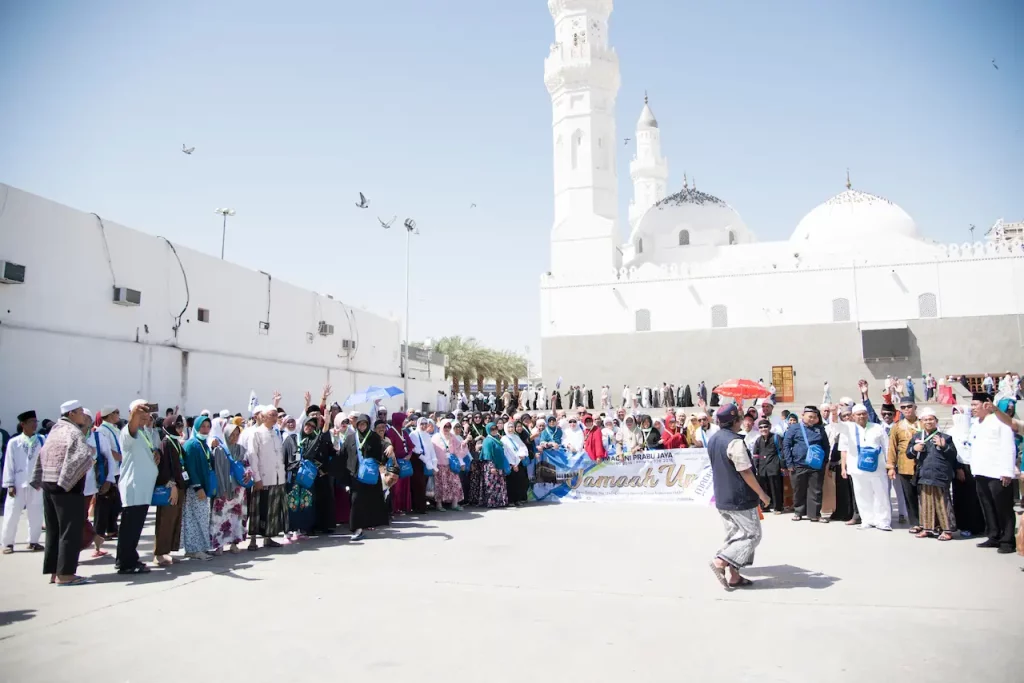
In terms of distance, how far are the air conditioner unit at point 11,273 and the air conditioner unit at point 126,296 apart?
2.26 meters

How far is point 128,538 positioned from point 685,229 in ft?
112

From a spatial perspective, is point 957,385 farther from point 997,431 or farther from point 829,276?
point 997,431

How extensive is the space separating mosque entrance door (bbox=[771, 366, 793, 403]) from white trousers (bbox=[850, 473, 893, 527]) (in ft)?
77.4

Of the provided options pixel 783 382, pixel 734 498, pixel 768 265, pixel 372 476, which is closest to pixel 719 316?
pixel 768 265

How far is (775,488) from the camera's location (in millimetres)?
9891

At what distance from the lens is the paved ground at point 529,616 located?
3930 mm

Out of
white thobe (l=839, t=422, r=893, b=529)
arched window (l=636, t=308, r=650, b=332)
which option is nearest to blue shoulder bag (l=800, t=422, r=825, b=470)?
→ white thobe (l=839, t=422, r=893, b=529)

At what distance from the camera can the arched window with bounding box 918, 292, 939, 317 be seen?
99.1 feet

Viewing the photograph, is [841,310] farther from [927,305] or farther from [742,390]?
[742,390]

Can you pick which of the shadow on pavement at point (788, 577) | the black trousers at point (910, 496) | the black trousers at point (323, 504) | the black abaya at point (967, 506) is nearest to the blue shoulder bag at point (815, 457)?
the black trousers at point (910, 496)

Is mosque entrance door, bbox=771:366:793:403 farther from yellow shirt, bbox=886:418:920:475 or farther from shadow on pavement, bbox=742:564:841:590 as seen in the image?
shadow on pavement, bbox=742:564:841:590

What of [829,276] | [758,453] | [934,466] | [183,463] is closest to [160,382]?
[183,463]

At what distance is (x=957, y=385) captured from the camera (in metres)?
27.6

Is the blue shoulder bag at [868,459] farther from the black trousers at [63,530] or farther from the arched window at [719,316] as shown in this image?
the arched window at [719,316]
